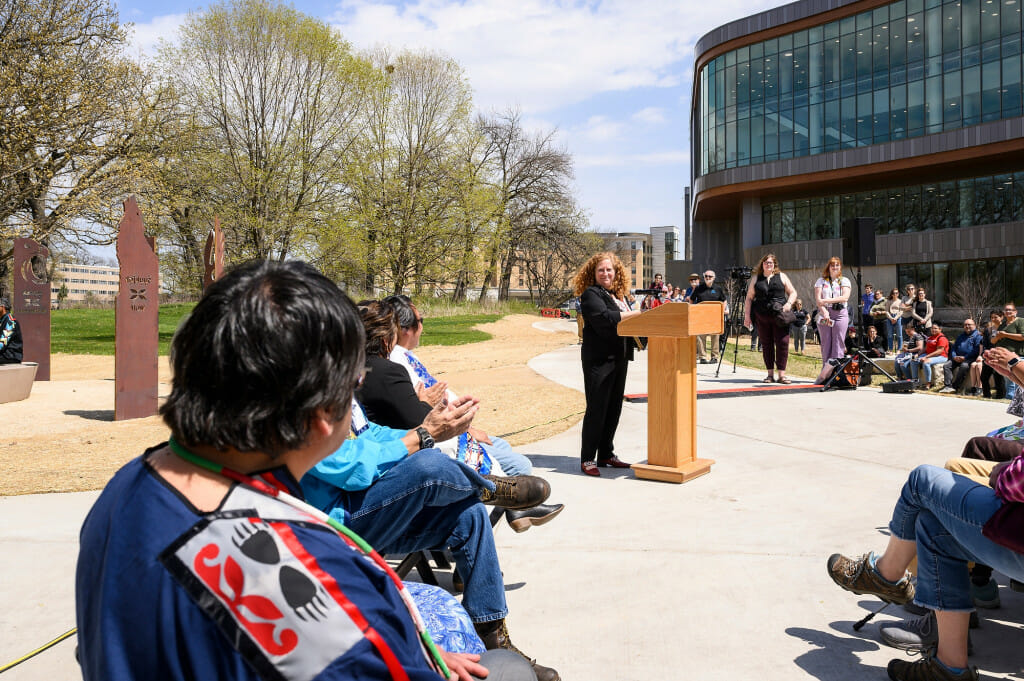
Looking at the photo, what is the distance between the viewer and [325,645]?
3.68 ft

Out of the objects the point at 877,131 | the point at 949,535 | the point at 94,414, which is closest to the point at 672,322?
the point at 949,535

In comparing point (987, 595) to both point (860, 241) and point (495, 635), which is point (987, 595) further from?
point (860, 241)

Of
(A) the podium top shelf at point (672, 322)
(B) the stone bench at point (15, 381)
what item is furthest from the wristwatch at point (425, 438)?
(B) the stone bench at point (15, 381)

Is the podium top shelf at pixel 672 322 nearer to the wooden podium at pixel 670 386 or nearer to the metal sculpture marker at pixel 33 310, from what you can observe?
the wooden podium at pixel 670 386

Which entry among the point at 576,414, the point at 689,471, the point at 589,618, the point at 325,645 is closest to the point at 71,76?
the point at 576,414

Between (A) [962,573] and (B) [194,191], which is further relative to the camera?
(B) [194,191]

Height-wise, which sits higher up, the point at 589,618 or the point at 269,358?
the point at 269,358

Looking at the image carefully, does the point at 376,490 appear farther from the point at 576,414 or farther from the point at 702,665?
the point at 576,414

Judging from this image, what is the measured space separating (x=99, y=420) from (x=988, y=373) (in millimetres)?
13962

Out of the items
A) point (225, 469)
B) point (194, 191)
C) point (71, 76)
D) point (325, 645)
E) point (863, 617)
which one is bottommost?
point (863, 617)

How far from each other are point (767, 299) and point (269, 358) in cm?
1203

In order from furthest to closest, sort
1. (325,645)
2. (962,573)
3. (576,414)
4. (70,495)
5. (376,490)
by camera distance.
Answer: (576,414) < (70,495) < (376,490) < (962,573) < (325,645)

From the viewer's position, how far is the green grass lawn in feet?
71.5

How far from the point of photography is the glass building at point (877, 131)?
121 feet
